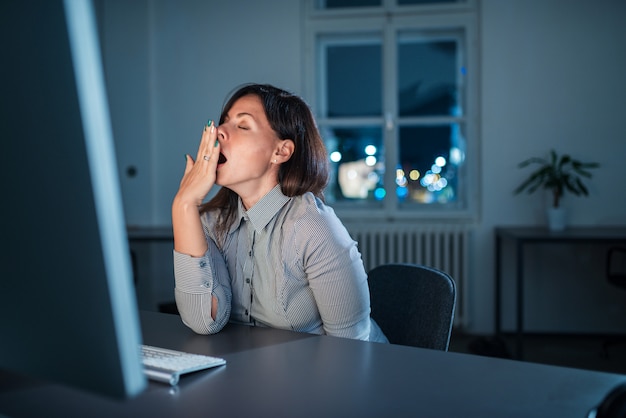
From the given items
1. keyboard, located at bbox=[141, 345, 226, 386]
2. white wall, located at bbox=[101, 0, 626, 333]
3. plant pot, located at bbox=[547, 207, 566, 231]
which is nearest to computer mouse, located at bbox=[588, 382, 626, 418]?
keyboard, located at bbox=[141, 345, 226, 386]

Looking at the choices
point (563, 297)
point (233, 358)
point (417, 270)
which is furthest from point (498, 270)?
point (233, 358)

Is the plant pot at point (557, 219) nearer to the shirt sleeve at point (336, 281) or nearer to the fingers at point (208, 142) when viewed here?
the shirt sleeve at point (336, 281)

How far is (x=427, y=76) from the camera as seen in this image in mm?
4793

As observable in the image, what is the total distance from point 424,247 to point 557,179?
1034 millimetres

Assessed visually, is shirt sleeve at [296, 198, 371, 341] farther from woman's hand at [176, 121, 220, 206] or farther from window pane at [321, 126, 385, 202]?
window pane at [321, 126, 385, 202]

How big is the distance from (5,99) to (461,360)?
2.61 feet

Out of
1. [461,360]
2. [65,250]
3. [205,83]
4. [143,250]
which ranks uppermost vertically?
[205,83]

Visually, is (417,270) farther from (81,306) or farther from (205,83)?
(205,83)

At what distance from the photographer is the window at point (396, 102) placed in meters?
4.66

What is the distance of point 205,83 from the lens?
491cm

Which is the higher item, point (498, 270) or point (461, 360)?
point (461, 360)

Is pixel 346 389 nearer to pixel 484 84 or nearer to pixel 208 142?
pixel 208 142

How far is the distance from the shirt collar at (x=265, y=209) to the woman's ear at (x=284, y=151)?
8 cm

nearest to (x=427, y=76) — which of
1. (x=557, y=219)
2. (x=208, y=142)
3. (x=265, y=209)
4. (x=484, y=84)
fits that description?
(x=484, y=84)
